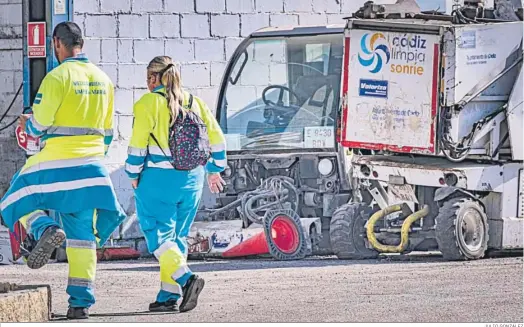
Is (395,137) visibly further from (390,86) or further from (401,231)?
(401,231)

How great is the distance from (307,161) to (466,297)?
181 inches

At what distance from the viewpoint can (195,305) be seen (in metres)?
9.66

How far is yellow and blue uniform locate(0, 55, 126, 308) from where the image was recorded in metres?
9.26

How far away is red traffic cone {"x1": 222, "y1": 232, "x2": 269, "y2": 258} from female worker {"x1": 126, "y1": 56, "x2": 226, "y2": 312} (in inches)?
185

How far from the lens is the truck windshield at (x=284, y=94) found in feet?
48.6

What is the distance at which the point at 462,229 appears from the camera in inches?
523

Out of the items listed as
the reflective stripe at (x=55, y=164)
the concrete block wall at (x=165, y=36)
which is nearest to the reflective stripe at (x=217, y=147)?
the reflective stripe at (x=55, y=164)

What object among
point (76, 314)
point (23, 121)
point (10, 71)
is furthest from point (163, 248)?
point (10, 71)

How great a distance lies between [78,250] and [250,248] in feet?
17.6

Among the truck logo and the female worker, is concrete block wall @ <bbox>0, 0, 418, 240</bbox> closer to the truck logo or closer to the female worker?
the truck logo

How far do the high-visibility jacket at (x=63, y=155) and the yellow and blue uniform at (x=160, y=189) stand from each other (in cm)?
28

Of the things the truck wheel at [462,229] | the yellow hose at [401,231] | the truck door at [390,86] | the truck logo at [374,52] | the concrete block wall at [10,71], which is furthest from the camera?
the concrete block wall at [10,71]

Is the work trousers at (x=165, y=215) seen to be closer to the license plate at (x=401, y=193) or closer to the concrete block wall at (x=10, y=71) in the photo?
the license plate at (x=401, y=193)

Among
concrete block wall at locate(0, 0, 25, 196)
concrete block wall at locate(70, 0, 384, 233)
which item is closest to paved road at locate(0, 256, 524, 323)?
concrete block wall at locate(70, 0, 384, 233)
